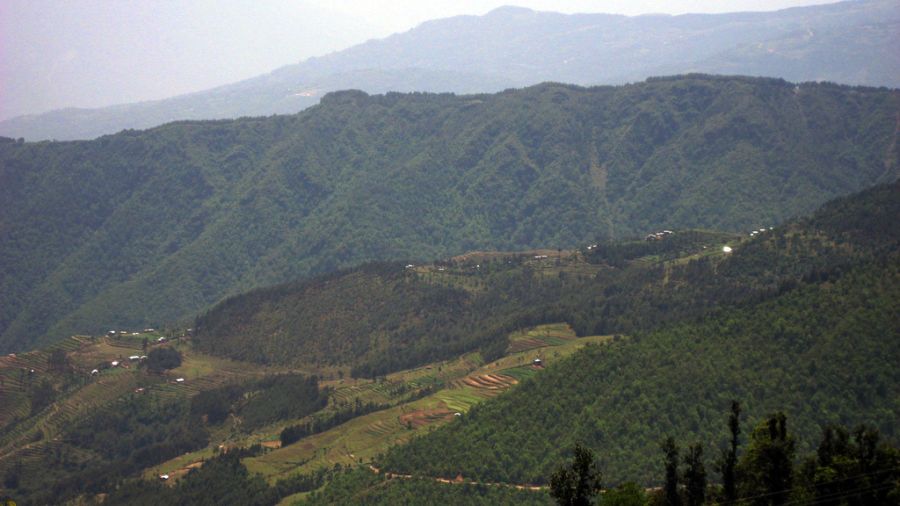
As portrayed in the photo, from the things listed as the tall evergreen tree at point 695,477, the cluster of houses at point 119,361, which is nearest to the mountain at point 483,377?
the cluster of houses at point 119,361

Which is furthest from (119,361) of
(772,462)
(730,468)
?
(772,462)

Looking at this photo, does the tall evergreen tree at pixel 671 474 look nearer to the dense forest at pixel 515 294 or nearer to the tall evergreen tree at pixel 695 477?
the tall evergreen tree at pixel 695 477

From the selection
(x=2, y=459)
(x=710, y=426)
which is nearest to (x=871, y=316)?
(x=710, y=426)

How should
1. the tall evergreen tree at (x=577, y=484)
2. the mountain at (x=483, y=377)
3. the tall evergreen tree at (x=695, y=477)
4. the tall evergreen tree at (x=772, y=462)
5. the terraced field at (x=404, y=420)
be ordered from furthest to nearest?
the terraced field at (x=404, y=420) → the mountain at (x=483, y=377) → the tall evergreen tree at (x=695, y=477) → the tall evergreen tree at (x=772, y=462) → the tall evergreen tree at (x=577, y=484)

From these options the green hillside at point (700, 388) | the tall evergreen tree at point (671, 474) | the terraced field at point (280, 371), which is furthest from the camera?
the terraced field at point (280, 371)

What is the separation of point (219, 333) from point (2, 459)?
46.0 meters

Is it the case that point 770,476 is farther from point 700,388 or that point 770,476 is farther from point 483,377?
point 483,377

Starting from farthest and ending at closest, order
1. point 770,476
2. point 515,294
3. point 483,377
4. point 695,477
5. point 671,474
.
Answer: point 515,294 → point 483,377 → point 695,477 → point 671,474 → point 770,476

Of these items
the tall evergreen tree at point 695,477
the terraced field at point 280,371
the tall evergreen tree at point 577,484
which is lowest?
the terraced field at point 280,371

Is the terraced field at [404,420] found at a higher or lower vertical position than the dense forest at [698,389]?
lower

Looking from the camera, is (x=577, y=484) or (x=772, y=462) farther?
(x=772, y=462)

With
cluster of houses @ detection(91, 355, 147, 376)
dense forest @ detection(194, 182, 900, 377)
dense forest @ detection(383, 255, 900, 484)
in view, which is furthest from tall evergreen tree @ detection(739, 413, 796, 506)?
cluster of houses @ detection(91, 355, 147, 376)

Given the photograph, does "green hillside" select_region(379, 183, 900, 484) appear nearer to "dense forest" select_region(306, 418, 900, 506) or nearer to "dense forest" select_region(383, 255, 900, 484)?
"dense forest" select_region(383, 255, 900, 484)

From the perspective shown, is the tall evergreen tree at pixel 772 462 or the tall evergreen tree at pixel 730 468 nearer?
the tall evergreen tree at pixel 730 468
